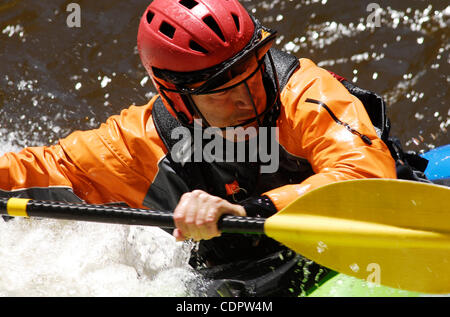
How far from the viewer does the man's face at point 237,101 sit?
1736 mm

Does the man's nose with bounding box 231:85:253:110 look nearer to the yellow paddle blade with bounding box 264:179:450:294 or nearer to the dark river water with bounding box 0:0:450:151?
the yellow paddle blade with bounding box 264:179:450:294

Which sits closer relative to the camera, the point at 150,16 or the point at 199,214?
the point at 199,214

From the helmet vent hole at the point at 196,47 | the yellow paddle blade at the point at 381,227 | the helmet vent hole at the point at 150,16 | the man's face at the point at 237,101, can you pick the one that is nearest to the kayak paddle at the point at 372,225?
the yellow paddle blade at the point at 381,227

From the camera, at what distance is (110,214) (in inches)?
65.6

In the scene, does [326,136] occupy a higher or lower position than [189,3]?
lower

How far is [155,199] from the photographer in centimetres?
213

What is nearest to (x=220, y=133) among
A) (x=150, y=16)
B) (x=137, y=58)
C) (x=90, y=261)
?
(x=150, y=16)

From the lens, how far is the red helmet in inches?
67.4

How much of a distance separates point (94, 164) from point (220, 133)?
1.52ft

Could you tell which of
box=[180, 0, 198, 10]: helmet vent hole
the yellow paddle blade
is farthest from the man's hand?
box=[180, 0, 198, 10]: helmet vent hole

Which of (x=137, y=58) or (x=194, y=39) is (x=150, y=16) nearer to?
(x=194, y=39)

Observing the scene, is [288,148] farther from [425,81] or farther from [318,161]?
[425,81]

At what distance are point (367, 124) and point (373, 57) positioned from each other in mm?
1665

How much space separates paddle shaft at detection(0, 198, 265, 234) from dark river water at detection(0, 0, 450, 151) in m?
1.41
